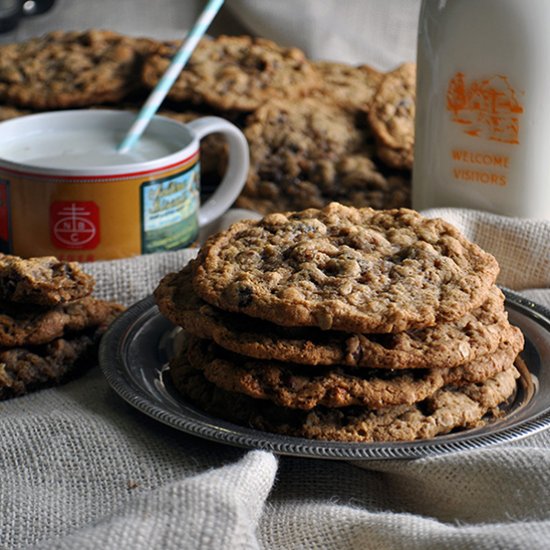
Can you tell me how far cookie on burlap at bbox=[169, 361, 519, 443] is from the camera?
982 millimetres

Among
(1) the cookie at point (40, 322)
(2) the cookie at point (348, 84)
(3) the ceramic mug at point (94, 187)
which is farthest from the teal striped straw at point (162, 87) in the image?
(1) the cookie at point (40, 322)

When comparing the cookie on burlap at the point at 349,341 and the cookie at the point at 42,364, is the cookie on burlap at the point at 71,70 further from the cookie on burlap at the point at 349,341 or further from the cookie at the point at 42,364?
the cookie on burlap at the point at 349,341

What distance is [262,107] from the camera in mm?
1747

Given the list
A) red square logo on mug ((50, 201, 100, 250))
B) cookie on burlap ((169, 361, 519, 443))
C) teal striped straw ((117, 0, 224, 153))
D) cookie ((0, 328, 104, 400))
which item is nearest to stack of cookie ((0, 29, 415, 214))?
teal striped straw ((117, 0, 224, 153))

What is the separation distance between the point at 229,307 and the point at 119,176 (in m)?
0.49

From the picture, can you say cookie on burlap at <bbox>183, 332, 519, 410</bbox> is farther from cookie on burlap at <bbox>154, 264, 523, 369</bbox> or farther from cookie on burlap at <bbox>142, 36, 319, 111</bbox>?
cookie on burlap at <bbox>142, 36, 319, 111</bbox>

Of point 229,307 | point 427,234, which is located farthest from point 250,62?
point 229,307

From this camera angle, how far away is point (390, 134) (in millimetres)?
1720

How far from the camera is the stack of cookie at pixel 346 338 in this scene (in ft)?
3.16

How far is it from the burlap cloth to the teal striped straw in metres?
0.55

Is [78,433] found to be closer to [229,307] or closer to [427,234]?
[229,307]

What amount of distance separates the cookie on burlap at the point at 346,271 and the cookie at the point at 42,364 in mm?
207

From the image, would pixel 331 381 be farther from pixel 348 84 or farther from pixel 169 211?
pixel 348 84

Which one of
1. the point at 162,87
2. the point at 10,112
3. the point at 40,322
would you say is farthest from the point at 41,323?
the point at 10,112
